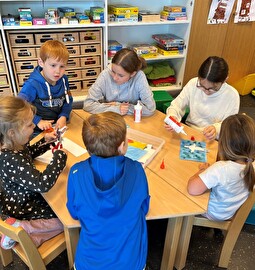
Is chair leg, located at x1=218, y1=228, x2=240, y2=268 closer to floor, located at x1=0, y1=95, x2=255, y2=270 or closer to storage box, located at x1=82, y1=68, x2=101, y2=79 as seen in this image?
floor, located at x1=0, y1=95, x2=255, y2=270

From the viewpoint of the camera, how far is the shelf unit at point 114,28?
2572mm

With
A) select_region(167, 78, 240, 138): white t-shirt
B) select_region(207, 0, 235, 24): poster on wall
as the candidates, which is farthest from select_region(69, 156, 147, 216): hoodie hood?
select_region(207, 0, 235, 24): poster on wall

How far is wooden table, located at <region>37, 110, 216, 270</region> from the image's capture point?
1126mm

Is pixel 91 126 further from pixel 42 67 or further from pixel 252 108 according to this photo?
pixel 252 108

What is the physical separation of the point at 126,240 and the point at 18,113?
708 mm

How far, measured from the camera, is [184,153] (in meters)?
1.48

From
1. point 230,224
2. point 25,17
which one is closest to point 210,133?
point 230,224

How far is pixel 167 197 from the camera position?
119 cm

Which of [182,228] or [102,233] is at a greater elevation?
[102,233]

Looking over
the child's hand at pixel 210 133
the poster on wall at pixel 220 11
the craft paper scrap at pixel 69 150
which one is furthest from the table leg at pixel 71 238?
the poster on wall at pixel 220 11

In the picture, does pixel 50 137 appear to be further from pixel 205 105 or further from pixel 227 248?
pixel 227 248

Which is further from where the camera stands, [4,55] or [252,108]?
[252,108]

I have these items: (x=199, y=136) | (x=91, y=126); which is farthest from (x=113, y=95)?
(x=91, y=126)

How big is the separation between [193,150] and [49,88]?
98cm
